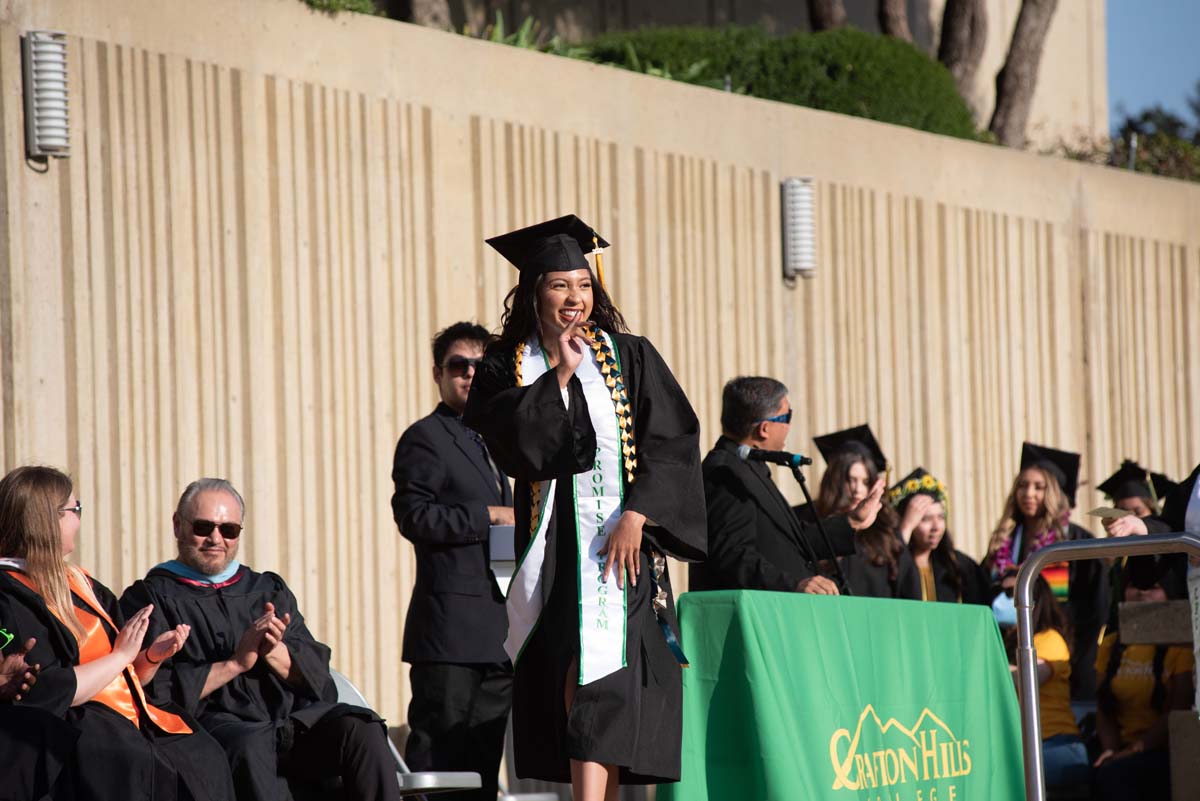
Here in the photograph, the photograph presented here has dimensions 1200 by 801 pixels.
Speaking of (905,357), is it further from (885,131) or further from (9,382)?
A: (9,382)

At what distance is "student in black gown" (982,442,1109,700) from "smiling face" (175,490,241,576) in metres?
3.96

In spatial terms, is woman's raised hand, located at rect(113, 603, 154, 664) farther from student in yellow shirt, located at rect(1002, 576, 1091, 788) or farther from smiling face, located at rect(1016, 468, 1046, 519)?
smiling face, located at rect(1016, 468, 1046, 519)

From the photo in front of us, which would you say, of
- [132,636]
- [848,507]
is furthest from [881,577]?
[132,636]

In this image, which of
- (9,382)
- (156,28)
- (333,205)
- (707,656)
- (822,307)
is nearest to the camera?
(707,656)

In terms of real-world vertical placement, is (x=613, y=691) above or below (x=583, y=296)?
below

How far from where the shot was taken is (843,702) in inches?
213

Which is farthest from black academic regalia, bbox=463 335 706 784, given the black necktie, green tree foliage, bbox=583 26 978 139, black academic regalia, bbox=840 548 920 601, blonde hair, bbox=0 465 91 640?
green tree foliage, bbox=583 26 978 139

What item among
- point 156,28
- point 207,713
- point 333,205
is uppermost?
point 156,28

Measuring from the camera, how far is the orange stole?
507cm

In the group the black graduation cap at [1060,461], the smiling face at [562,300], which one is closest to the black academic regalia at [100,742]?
the smiling face at [562,300]

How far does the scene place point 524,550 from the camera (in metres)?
4.62

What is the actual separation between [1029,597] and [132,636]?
2317 mm

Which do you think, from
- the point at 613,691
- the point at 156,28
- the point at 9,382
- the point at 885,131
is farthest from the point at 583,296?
the point at 885,131

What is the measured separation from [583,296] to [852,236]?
249 inches
